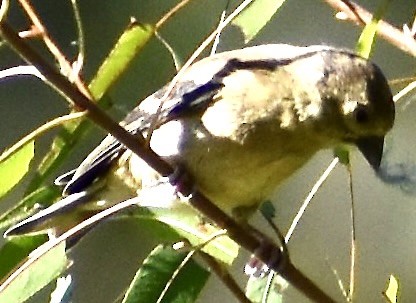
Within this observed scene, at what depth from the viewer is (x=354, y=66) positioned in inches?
53.6

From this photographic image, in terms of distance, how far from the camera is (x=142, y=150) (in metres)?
0.96

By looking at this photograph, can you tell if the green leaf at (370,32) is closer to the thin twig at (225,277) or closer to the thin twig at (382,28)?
the thin twig at (382,28)

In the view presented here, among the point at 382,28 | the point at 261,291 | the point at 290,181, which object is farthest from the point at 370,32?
the point at 290,181

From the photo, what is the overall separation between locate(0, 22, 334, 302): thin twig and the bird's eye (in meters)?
0.23

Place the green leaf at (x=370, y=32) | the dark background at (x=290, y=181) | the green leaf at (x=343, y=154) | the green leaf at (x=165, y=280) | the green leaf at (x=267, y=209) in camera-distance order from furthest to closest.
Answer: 1. the dark background at (x=290, y=181)
2. the green leaf at (x=267, y=209)
3. the green leaf at (x=343, y=154)
4. the green leaf at (x=165, y=280)
5. the green leaf at (x=370, y=32)

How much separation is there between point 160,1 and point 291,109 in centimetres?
115

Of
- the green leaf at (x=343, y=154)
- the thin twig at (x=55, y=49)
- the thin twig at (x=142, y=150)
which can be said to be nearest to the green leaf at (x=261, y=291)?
the thin twig at (x=142, y=150)

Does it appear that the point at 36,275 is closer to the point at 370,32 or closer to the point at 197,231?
the point at 197,231

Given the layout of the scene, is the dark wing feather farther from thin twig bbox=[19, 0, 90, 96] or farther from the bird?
thin twig bbox=[19, 0, 90, 96]

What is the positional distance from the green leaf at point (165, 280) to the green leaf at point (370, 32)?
1.04 feet

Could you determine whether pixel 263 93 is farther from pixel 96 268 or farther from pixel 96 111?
pixel 96 268

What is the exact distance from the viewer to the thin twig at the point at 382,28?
1.17 m

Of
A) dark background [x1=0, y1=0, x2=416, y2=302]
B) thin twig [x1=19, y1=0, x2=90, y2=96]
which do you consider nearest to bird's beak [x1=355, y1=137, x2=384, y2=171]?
thin twig [x1=19, y1=0, x2=90, y2=96]

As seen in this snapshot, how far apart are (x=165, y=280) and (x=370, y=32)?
0.37 metres
